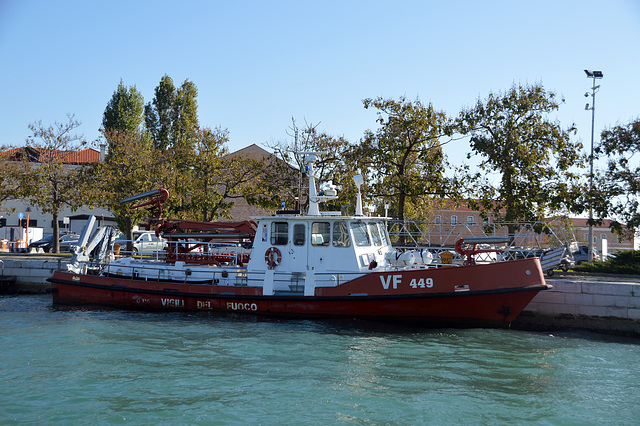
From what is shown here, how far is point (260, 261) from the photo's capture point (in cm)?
1257

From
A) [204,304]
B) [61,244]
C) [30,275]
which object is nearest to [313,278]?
[204,304]

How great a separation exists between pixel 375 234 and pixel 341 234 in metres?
1.12

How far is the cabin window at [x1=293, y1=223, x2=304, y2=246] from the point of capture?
12359 mm

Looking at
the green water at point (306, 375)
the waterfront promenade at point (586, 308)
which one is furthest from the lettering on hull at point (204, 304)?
the waterfront promenade at point (586, 308)

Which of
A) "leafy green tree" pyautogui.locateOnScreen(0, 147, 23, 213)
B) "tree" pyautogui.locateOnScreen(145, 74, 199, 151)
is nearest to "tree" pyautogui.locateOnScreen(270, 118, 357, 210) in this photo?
"leafy green tree" pyautogui.locateOnScreen(0, 147, 23, 213)

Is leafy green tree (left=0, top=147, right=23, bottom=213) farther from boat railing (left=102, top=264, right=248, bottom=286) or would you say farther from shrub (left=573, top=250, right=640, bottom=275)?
shrub (left=573, top=250, right=640, bottom=275)

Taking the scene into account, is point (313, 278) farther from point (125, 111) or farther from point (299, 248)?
point (125, 111)

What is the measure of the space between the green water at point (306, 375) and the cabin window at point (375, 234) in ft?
7.45

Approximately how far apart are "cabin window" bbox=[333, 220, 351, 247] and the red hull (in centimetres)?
100

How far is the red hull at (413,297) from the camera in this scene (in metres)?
11.0

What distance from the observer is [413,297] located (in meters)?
11.2

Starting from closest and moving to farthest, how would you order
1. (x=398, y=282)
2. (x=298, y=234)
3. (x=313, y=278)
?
(x=398, y=282) < (x=313, y=278) < (x=298, y=234)

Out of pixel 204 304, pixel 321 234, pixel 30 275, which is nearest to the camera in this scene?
pixel 321 234

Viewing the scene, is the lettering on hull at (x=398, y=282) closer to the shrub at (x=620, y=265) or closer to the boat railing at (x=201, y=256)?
the boat railing at (x=201, y=256)
